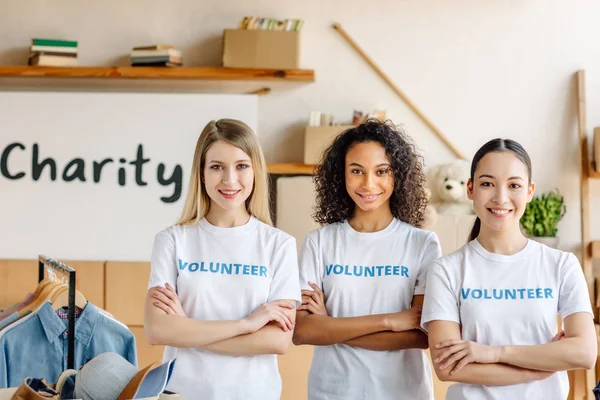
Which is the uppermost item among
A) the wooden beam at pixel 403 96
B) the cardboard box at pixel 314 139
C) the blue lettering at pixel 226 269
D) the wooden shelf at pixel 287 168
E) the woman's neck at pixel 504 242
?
the wooden beam at pixel 403 96

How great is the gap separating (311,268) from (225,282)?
226mm

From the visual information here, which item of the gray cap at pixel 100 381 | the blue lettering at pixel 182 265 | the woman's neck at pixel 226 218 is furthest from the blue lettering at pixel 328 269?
the gray cap at pixel 100 381

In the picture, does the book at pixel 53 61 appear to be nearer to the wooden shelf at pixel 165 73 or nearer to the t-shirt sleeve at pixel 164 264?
the wooden shelf at pixel 165 73

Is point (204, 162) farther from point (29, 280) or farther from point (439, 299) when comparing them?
point (29, 280)

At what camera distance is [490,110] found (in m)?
4.28

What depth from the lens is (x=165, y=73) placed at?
409 centimetres

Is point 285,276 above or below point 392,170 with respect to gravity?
below

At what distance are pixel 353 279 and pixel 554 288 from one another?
47 centimetres

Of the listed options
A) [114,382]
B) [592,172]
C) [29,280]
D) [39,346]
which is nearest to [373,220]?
[114,382]

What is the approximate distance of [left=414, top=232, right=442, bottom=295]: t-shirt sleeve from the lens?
187 centimetres

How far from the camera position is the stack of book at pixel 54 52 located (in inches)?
162

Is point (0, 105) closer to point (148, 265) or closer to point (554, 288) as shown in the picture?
point (148, 265)

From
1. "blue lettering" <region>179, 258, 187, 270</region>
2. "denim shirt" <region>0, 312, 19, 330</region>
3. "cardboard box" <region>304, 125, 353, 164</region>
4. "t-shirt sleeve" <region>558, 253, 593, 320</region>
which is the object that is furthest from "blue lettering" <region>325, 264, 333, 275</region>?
"cardboard box" <region>304, 125, 353, 164</region>

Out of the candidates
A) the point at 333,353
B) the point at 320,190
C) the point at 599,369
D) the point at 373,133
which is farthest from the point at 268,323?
the point at 599,369
